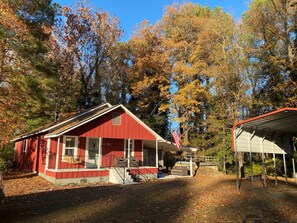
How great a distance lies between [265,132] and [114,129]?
9883 mm

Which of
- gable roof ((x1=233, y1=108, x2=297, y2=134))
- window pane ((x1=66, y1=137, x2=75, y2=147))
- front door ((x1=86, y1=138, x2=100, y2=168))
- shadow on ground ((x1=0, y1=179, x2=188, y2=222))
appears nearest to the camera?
shadow on ground ((x1=0, y1=179, x2=188, y2=222))

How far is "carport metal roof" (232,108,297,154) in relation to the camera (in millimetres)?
11383

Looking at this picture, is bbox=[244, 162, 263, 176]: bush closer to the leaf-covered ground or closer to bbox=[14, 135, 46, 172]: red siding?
the leaf-covered ground

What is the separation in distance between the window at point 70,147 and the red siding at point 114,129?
6.23 feet

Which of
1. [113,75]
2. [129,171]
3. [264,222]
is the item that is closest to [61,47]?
[113,75]

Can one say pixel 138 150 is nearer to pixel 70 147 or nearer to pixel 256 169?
pixel 70 147

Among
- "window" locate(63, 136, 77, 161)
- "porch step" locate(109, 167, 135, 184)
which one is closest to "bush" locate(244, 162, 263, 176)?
"porch step" locate(109, 167, 135, 184)

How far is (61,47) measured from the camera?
28.4m

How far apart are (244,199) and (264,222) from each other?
336cm

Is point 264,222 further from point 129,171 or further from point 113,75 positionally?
point 113,75

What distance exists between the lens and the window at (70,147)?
16750mm

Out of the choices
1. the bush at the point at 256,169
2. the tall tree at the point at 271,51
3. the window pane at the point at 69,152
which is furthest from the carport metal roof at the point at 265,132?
the window pane at the point at 69,152

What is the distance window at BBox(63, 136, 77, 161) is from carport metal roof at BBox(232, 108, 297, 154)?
10736mm

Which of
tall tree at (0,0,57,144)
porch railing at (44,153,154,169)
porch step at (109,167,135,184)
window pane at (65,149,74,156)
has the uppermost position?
tall tree at (0,0,57,144)
